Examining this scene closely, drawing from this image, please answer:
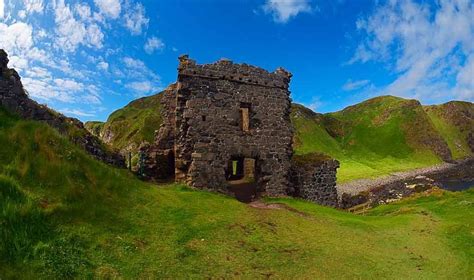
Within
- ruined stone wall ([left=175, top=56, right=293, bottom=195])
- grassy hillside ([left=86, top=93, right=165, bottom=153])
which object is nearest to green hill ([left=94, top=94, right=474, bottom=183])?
grassy hillside ([left=86, top=93, right=165, bottom=153])

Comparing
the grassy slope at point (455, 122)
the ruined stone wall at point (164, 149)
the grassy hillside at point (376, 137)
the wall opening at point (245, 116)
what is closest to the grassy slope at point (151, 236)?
the wall opening at point (245, 116)

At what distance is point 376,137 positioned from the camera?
138750mm

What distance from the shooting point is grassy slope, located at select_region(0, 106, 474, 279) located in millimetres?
10078

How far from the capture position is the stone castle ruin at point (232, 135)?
2328cm

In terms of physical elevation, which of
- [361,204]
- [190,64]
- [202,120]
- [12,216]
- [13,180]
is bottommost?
[361,204]

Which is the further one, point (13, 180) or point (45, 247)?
point (13, 180)

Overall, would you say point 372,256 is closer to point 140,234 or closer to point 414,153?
point 140,234

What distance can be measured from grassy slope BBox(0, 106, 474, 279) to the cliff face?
12.4 ft

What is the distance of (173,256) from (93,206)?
11.3 feet

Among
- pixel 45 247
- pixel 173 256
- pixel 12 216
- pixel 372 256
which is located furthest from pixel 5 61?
pixel 372 256

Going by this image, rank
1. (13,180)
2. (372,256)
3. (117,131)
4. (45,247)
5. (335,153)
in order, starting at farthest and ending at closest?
(335,153) < (117,131) < (372,256) < (13,180) < (45,247)

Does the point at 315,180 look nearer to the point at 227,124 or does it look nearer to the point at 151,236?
the point at 227,124

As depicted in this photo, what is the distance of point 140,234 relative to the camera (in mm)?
12375

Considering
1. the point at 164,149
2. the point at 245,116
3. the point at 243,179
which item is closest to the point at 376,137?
the point at 243,179
